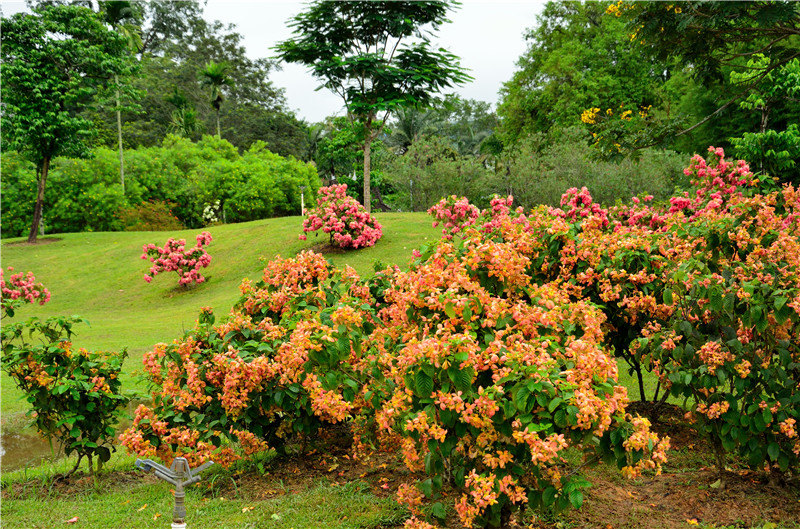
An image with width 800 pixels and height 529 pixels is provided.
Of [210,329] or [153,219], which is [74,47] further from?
[210,329]

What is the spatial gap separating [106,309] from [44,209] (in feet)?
49.7

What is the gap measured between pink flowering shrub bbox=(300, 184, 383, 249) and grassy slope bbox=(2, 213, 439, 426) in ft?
1.14

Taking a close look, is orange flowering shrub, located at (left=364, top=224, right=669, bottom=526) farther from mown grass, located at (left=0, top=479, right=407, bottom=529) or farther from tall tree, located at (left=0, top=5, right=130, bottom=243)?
tall tree, located at (left=0, top=5, right=130, bottom=243)

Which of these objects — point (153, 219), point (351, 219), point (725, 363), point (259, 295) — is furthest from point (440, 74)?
point (725, 363)

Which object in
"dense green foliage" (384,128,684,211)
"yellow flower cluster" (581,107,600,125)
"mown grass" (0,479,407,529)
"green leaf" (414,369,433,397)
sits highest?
"yellow flower cluster" (581,107,600,125)

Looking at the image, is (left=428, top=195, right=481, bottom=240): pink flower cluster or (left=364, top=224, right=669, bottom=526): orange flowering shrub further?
(left=428, top=195, right=481, bottom=240): pink flower cluster

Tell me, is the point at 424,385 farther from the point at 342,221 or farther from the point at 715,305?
the point at 342,221

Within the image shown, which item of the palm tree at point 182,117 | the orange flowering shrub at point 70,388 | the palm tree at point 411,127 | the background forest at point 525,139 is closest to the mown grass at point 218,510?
the orange flowering shrub at point 70,388

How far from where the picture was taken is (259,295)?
5.35 metres

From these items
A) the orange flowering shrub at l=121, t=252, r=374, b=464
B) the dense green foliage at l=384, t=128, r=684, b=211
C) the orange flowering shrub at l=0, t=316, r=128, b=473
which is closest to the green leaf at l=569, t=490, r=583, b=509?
the orange flowering shrub at l=121, t=252, r=374, b=464

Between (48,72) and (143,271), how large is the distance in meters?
8.58

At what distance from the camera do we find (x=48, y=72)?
21422 millimetres

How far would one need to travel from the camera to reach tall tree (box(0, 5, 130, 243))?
20922 millimetres

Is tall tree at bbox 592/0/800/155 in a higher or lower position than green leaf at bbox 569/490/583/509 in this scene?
higher
